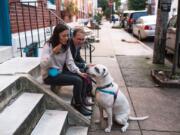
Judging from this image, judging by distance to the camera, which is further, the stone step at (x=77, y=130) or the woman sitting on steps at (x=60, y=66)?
the woman sitting on steps at (x=60, y=66)

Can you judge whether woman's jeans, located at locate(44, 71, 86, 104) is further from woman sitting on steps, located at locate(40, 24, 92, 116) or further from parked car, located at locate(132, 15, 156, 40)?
parked car, located at locate(132, 15, 156, 40)

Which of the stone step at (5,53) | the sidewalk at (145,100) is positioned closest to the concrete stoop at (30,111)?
the sidewalk at (145,100)

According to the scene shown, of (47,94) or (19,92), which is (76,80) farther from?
(19,92)

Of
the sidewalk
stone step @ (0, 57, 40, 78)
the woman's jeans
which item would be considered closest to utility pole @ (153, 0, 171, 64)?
the sidewalk

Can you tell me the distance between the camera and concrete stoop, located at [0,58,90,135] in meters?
3.01

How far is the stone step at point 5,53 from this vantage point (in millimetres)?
4969

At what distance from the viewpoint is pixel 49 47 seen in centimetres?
393

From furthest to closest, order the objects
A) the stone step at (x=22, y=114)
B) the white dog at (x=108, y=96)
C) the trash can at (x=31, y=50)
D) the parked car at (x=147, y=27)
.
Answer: the parked car at (x=147, y=27)
the trash can at (x=31, y=50)
the white dog at (x=108, y=96)
the stone step at (x=22, y=114)

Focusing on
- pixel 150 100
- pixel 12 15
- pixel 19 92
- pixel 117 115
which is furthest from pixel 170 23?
pixel 19 92

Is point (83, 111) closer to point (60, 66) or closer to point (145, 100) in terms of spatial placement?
Answer: point (60, 66)

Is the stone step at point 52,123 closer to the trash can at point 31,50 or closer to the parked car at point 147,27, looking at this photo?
the trash can at point 31,50

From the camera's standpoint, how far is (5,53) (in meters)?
5.14

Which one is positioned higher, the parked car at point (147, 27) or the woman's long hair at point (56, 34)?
the woman's long hair at point (56, 34)

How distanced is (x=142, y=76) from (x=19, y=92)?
406cm
